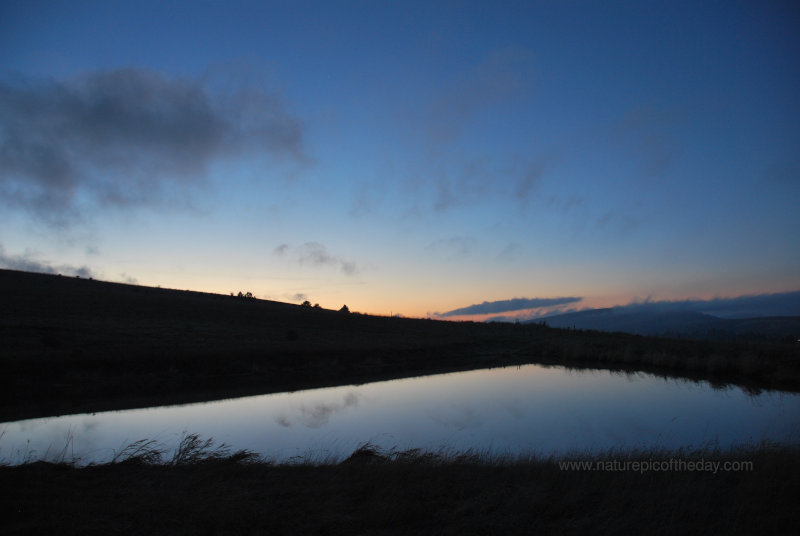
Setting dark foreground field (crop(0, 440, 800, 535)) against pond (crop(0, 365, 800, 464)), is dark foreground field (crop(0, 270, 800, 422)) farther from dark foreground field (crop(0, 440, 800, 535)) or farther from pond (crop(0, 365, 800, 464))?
dark foreground field (crop(0, 440, 800, 535))

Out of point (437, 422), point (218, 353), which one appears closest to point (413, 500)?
point (437, 422)

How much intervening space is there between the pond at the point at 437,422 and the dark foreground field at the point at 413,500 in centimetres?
339

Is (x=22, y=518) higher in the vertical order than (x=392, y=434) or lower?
higher

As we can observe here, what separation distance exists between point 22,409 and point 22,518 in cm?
1508

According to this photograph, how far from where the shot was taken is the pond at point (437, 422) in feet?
42.4

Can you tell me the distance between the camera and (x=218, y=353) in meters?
27.6

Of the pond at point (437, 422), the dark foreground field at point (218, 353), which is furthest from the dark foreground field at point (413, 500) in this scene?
the dark foreground field at point (218, 353)

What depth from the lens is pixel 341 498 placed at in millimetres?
6531

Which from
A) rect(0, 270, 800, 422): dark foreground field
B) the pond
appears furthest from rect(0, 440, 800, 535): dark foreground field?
rect(0, 270, 800, 422): dark foreground field

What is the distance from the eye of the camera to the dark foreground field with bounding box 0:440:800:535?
5.44 meters

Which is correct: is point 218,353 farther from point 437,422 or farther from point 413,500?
point 413,500

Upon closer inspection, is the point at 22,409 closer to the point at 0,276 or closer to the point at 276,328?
the point at 276,328

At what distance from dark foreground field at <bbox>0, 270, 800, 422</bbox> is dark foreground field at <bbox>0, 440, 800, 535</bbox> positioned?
43.3 feet

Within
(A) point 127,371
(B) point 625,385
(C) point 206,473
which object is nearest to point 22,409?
(A) point 127,371
